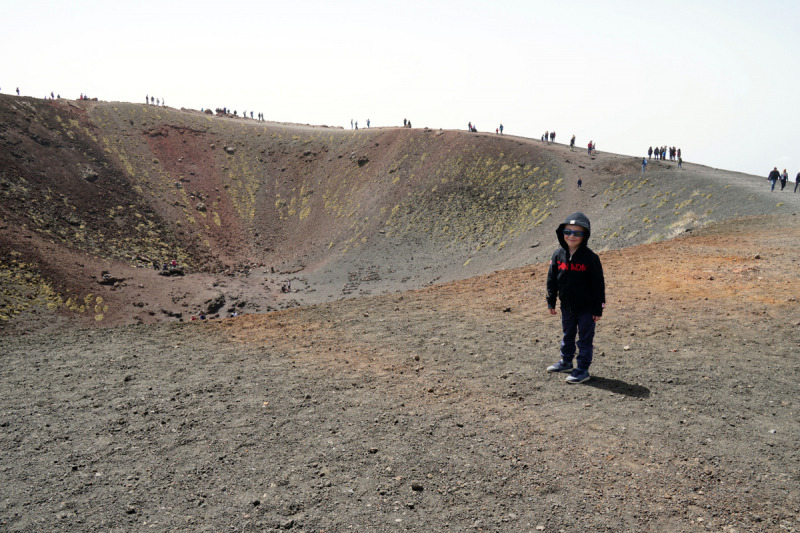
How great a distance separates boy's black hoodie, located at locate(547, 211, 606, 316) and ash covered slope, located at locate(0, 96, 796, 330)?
1903 centimetres

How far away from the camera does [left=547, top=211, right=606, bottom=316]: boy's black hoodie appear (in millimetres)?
7512

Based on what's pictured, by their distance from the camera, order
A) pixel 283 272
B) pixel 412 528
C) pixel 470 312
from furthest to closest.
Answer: pixel 283 272 < pixel 470 312 < pixel 412 528

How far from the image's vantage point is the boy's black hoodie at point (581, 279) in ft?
24.6

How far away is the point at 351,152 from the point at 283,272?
22.8 metres

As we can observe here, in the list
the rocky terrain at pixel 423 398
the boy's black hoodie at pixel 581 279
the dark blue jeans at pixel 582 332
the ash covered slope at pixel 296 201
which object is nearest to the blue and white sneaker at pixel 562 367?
the rocky terrain at pixel 423 398

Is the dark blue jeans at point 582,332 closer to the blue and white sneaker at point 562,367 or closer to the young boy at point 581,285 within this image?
the young boy at point 581,285

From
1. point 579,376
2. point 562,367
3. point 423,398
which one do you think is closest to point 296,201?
point 423,398

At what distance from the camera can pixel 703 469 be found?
16.7 ft

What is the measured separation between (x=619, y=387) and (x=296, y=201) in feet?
155

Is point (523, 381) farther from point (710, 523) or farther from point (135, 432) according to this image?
point (135, 432)

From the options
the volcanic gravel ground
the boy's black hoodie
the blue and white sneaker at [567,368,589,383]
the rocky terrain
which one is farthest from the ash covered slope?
the blue and white sneaker at [567,368,589,383]

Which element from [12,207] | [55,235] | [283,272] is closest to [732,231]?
[283,272]

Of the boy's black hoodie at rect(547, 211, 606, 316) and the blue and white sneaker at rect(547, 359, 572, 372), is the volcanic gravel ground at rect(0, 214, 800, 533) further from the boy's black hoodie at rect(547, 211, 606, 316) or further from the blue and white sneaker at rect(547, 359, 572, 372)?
the boy's black hoodie at rect(547, 211, 606, 316)

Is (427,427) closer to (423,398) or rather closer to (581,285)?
(423,398)
